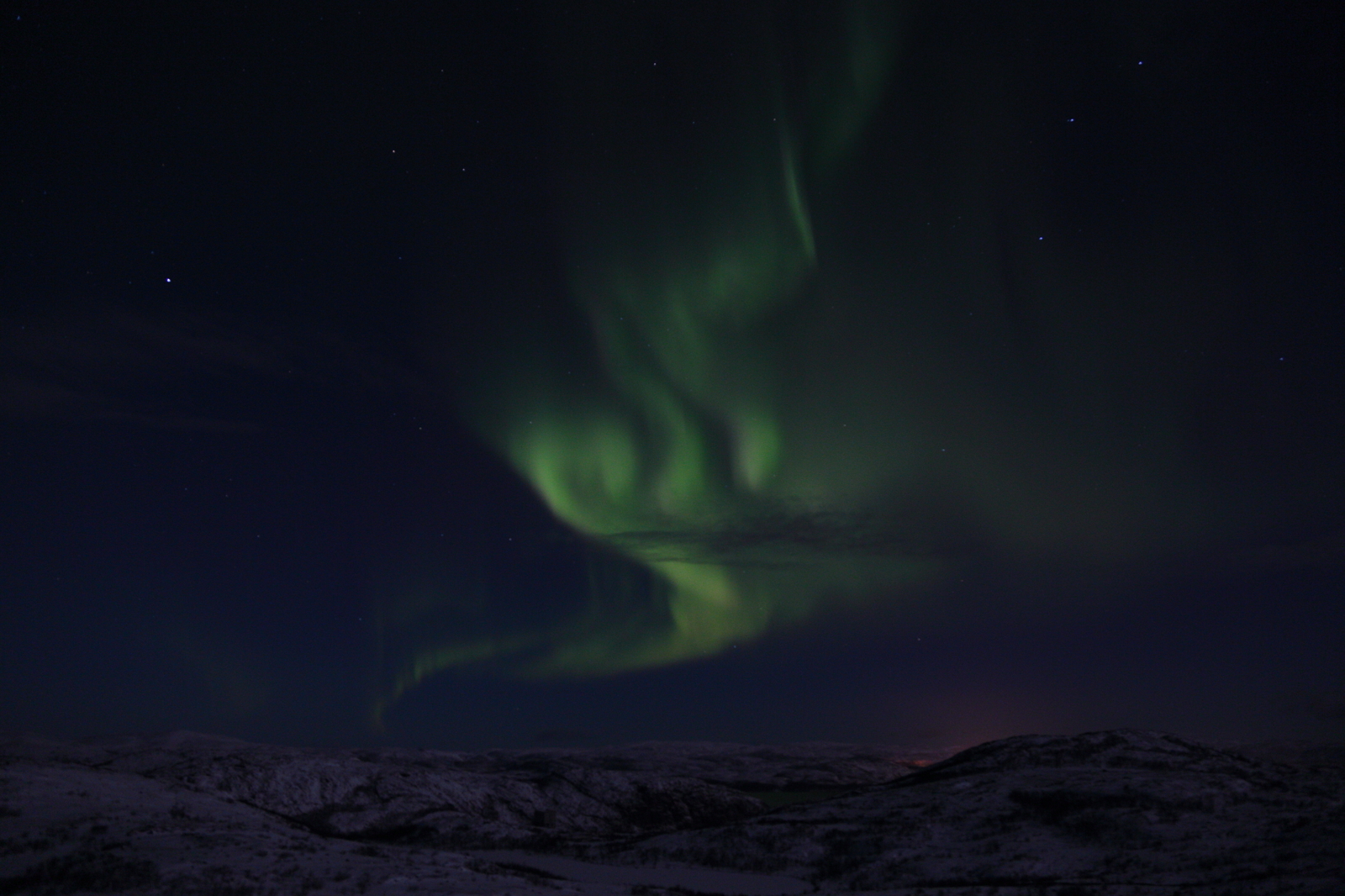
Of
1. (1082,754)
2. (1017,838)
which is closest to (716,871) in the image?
(1017,838)

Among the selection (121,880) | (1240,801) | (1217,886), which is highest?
(1240,801)

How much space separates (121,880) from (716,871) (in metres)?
47.4

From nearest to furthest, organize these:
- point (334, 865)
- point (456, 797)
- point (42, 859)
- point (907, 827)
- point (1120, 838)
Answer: point (42, 859), point (334, 865), point (1120, 838), point (907, 827), point (456, 797)

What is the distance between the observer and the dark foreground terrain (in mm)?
38688

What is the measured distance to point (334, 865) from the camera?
39.8 metres

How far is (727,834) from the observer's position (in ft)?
251

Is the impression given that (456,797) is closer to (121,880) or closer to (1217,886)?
(121,880)

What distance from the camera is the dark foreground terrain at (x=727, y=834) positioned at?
38.7 meters

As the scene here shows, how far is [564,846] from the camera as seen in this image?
80.6 meters

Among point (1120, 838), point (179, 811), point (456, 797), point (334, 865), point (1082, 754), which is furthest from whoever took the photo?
point (456, 797)

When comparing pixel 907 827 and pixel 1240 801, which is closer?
pixel 1240 801

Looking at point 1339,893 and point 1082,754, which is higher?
point 1082,754

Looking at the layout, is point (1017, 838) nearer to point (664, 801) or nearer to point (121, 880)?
point (121, 880)

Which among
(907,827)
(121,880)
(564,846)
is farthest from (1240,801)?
(121,880)
